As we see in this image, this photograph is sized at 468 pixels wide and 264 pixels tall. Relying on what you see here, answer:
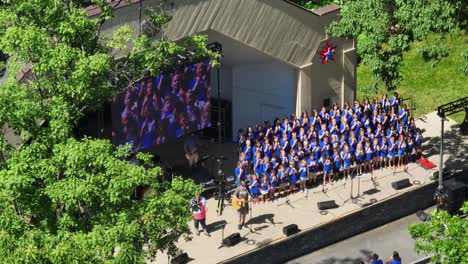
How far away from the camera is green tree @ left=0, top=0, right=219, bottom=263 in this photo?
16.5 meters

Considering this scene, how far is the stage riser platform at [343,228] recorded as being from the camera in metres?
25.0

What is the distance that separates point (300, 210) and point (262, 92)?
592 centimetres

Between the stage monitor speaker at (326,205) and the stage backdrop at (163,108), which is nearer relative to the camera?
the stage backdrop at (163,108)

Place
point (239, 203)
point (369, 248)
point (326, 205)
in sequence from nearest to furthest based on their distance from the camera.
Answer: point (239, 203)
point (369, 248)
point (326, 205)

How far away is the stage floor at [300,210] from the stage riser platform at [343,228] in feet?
1.53

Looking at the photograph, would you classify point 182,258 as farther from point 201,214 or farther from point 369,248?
point 369,248

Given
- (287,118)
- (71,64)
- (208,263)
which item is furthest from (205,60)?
(71,64)

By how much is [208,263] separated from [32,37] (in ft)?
31.4

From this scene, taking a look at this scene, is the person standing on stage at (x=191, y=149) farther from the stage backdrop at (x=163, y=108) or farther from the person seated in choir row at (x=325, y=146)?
the person seated in choir row at (x=325, y=146)

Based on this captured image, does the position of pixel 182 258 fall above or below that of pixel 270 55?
below

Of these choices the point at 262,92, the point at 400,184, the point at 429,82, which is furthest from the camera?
the point at 429,82

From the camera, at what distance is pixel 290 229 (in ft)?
85.9

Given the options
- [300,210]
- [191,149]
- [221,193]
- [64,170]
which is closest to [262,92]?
[191,149]

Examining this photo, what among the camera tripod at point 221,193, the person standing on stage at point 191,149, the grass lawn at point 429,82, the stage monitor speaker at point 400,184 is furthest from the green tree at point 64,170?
the grass lawn at point 429,82
